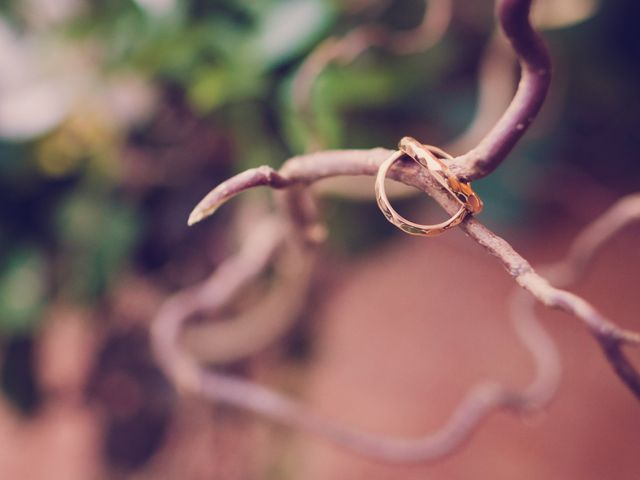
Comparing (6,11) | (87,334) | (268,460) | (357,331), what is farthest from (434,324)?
(6,11)

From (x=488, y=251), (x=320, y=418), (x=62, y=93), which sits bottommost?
(x=320, y=418)

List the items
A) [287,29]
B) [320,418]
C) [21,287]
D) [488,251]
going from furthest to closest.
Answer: [21,287] → [287,29] → [320,418] → [488,251]

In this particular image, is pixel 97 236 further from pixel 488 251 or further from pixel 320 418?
pixel 488 251

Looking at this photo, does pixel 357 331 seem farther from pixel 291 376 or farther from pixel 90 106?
pixel 90 106

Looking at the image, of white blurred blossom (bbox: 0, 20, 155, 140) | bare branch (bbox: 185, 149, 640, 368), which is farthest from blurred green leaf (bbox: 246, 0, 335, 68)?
bare branch (bbox: 185, 149, 640, 368)

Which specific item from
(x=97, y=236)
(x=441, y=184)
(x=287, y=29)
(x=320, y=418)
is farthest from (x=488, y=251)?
(x=97, y=236)

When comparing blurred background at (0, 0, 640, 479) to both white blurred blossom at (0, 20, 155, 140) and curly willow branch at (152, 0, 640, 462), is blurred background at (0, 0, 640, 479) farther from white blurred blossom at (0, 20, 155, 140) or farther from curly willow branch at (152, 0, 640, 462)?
curly willow branch at (152, 0, 640, 462)
